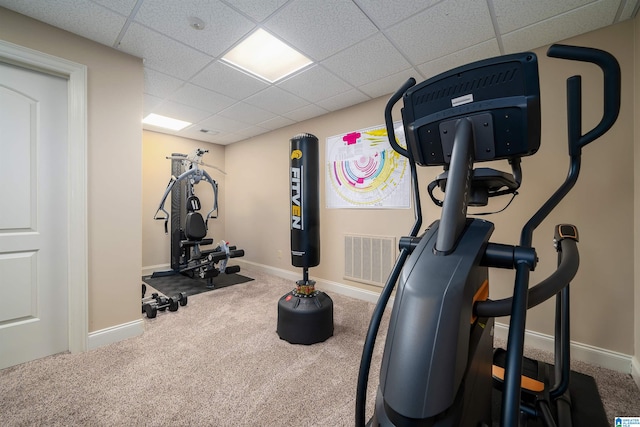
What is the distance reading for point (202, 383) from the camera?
158 cm

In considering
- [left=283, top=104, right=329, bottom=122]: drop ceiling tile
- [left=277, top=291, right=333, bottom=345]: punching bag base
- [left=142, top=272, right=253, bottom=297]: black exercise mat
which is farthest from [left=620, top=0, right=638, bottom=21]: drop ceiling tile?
[left=142, top=272, right=253, bottom=297]: black exercise mat

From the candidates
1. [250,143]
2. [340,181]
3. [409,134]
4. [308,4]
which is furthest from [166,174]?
[409,134]

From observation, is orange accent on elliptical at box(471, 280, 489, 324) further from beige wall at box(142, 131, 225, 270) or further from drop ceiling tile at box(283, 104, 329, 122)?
beige wall at box(142, 131, 225, 270)

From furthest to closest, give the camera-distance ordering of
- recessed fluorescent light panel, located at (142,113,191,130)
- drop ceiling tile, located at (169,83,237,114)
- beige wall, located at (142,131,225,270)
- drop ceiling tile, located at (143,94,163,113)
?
beige wall, located at (142,131,225,270) → recessed fluorescent light panel, located at (142,113,191,130) → drop ceiling tile, located at (143,94,163,113) → drop ceiling tile, located at (169,83,237,114)

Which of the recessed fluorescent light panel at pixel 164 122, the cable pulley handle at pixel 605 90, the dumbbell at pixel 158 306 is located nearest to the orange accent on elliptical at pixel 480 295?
the cable pulley handle at pixel 605 90

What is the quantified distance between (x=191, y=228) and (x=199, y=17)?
8.64 ft

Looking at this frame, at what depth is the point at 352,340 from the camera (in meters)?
2.09

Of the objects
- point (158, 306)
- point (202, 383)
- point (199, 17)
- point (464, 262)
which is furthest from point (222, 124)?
point (464, 262)

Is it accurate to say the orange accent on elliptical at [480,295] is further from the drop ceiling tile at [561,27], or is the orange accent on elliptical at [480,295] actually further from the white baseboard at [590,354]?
the drop ceiling tile at [561,27]

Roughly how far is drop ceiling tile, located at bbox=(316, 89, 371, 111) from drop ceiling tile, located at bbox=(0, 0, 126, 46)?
188 centimetres

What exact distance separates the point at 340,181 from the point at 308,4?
1888mm

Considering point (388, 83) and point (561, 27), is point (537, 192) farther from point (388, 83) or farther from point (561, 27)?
point (388, 83)

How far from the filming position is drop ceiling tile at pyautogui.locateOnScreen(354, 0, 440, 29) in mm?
1562

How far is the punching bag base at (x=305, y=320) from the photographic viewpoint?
6.57ft
